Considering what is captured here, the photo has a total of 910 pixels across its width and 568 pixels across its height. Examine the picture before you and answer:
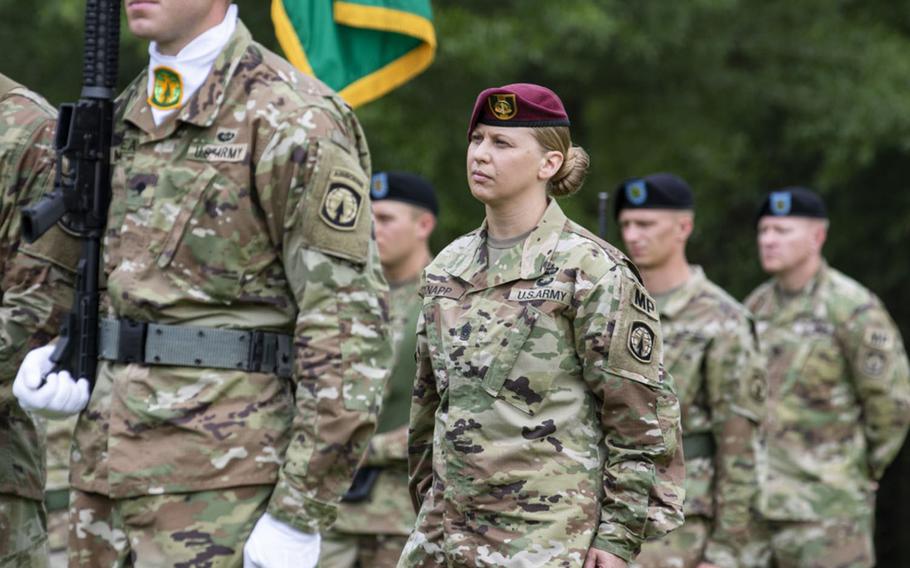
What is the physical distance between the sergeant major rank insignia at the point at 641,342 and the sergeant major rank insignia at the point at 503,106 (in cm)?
69

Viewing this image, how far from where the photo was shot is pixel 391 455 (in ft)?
24.9

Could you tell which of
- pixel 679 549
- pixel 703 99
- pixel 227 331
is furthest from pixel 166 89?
pixel 703 99

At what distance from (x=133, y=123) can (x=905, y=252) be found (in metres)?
11.9

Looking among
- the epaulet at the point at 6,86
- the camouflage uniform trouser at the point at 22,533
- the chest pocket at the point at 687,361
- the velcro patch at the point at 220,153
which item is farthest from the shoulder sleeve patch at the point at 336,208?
the chest pocket at the point at 687,361

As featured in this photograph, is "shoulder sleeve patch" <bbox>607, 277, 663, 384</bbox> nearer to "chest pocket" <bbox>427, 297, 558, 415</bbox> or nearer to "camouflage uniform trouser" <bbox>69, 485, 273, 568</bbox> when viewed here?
"chest pocket" <bbox>427, 297, 558, 415</bbox>

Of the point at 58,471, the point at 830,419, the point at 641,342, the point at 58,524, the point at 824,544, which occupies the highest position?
the point at 641,342

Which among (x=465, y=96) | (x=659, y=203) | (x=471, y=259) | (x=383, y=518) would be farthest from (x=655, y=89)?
(x=471, y=259)

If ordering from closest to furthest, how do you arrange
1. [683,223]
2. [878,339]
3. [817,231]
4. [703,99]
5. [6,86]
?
[6,86] → [683,223] → [878,339] → [817,231] → [703,99]

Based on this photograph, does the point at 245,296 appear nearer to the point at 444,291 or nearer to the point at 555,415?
the point at 444,291

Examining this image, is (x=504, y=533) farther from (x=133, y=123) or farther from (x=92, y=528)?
(x=133, y=123)

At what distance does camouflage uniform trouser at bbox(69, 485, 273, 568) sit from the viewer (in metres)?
4.72

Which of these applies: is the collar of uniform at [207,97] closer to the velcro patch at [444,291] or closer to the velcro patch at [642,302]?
the velcro patch at [444,291]

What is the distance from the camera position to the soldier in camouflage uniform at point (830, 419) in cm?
1022

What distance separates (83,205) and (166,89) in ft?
1.36
